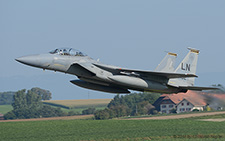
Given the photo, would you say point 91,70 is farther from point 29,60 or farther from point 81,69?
point 29,60

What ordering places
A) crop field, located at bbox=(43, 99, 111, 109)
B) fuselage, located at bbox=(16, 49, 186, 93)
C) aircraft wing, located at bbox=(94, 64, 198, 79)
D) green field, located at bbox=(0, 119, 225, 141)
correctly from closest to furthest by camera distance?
fuselage, located at bbox=(16, 49, 186, 93) < aircraft wing, located at bbox=(94, 64, 198, 79) < green field, located at bbox=(0, 119, 225, 141) < crop field, located at bbox=(43, 99, 111, 109)

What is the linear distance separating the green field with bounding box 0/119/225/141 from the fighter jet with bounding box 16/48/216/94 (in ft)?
13.7

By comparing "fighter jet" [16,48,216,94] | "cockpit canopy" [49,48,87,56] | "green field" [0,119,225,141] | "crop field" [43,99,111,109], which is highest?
"crop field" [43,99,111,109]

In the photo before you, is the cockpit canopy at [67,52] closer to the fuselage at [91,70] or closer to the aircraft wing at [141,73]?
the fuselage at [91,70]

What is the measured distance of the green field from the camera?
2964 centimetres

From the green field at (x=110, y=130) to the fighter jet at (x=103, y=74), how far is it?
13.7 feet

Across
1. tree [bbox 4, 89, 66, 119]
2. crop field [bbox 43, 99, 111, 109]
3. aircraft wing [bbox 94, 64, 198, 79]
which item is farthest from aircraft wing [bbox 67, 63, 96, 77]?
crop field [bbox 43, 99, 111, 109]

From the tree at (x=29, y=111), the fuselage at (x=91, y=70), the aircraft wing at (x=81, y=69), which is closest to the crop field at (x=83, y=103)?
the tree at (x=29, y=111)

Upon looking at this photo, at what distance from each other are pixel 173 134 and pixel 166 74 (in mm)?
7150

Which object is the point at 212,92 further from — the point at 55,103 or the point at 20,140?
the point at 55,103

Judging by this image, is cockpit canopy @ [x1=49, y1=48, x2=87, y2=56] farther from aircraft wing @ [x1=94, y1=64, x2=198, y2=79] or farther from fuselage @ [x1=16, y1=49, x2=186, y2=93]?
aircraft wing @ [x1=94, y1=64, x2=198, y2=79]

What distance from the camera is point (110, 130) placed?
34812 mm

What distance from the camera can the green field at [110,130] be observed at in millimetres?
29642

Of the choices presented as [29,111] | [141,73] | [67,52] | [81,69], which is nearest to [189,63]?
[141,73]
